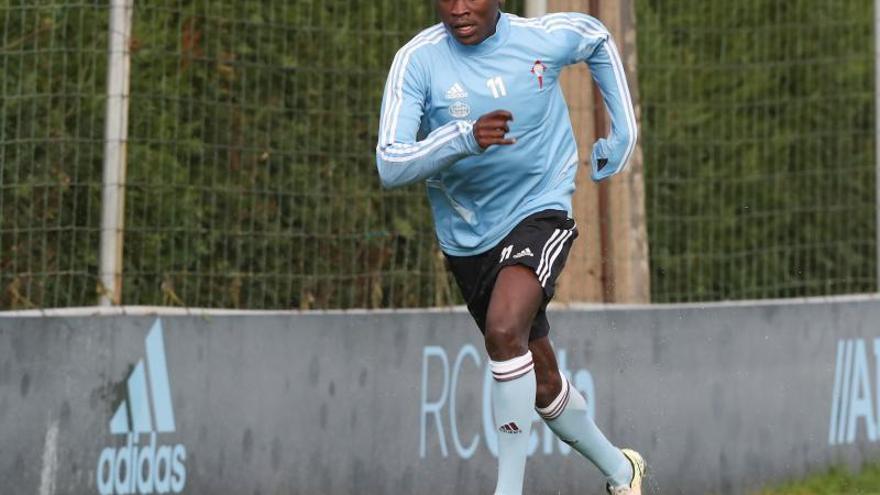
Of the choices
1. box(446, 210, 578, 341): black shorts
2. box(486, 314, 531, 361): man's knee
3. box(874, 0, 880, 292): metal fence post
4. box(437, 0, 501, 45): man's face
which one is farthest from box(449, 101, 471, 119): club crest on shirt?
box(874, 0, 880, 292): metal fence post

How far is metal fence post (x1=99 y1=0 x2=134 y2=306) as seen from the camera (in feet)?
27.1

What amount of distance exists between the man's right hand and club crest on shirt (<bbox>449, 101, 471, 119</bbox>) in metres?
0.55

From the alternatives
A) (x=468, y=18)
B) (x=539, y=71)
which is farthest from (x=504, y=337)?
(x=468, y=18)

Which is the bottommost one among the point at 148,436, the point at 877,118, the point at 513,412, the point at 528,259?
the point at 148,436

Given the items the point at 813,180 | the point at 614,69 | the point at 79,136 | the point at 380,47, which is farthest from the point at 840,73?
the point at 79,136

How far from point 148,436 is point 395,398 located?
50.4 inches

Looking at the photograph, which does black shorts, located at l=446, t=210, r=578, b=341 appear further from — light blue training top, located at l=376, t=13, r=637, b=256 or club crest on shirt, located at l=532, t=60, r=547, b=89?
club crest on shirt, located at l=532, t=60, r=547, b=89

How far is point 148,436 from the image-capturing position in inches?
321

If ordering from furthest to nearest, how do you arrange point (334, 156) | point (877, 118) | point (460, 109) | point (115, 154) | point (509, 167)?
point (877, 118)
point (334, 156)
point (115, 154)
point (509, 167)
point (460, 109)

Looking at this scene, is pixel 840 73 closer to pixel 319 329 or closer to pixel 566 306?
pixel 566 306

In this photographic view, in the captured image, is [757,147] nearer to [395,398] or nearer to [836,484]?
[836,484]

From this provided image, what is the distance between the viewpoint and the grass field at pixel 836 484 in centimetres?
959

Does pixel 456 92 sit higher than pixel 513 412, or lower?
higher

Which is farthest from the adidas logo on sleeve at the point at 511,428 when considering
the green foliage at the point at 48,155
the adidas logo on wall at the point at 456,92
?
the green foliage at the point at 48,155
